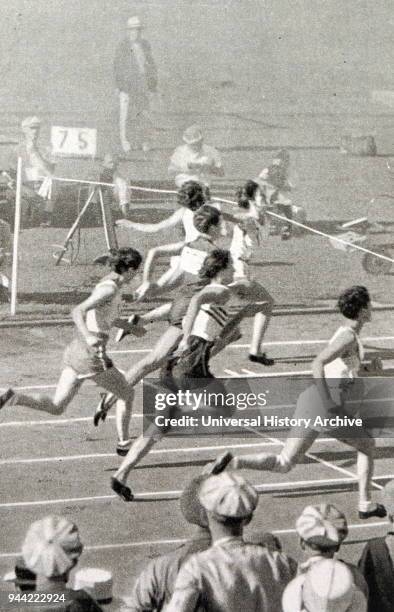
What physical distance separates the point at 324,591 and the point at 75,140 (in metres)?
6.46

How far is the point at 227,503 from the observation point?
21.0ft

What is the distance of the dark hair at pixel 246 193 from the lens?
11.5 m

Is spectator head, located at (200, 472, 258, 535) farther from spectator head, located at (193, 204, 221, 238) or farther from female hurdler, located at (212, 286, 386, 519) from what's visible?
spectator head, located at (193, 204, 221, 238)

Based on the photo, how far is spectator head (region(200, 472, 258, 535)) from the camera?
21.0ft

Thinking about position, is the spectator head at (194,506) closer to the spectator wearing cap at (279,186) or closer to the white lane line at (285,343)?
the white lane line at (285,343)

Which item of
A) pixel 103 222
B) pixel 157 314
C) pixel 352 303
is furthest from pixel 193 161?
pixel 352 303

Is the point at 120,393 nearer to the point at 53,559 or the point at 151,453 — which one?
the point at 151,453

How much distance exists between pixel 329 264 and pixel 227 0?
225 centimetres

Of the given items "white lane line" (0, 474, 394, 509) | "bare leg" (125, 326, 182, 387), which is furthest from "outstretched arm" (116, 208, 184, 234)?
"white lane line" (0, 474, 394, 509)

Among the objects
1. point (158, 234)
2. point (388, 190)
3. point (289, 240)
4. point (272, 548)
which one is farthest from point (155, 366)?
point (272, 548)

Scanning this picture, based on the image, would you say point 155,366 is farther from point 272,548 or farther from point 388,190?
point 272,548

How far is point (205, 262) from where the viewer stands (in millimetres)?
10555

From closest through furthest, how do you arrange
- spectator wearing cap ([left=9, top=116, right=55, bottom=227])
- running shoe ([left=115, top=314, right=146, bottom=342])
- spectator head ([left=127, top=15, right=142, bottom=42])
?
running shoe ([left=115, top=314, right=146, bottom=342])
spectator head ([left=127, top=15, right=142, bottom=42])
spectator wearing cap ([left=9, top=116, right=55, bottom=227])

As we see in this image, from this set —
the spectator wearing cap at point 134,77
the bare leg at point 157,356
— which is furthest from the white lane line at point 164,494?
the spectator wearing cap at point 134,77
